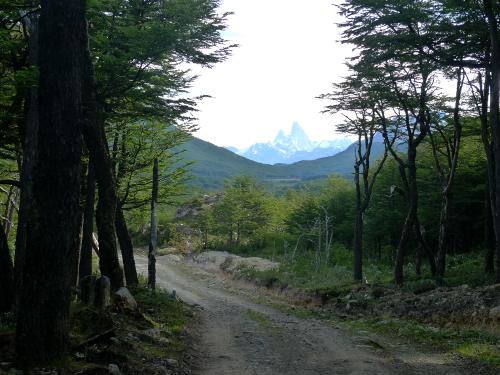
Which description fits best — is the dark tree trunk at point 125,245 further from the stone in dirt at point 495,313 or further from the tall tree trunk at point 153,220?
the stone in dirt at point 495,313

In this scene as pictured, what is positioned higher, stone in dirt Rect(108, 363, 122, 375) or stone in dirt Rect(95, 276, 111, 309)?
stone in dirt Rect(95, 276, 111, 309)

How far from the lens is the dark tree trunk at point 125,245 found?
50.1 feet

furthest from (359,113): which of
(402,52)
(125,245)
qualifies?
(125,245)

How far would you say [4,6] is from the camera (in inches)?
380

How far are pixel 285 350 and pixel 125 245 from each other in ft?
22.0

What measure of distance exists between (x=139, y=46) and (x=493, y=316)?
35.7ft

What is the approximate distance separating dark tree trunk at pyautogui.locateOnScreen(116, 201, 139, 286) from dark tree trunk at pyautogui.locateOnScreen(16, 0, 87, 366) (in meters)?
8.51

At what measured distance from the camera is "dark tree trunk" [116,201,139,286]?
602 inches

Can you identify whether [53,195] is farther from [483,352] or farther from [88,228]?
[483,352]

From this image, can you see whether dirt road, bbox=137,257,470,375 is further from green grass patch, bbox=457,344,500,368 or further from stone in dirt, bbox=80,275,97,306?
stone in dirt, bbox=80,275,97,306

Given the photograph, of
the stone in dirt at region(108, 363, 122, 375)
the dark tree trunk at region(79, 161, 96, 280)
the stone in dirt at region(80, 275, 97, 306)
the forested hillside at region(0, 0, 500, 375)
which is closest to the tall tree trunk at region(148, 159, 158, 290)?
the forested hillside at region(0, 0, 500, 375)

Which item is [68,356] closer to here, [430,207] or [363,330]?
[363,330]

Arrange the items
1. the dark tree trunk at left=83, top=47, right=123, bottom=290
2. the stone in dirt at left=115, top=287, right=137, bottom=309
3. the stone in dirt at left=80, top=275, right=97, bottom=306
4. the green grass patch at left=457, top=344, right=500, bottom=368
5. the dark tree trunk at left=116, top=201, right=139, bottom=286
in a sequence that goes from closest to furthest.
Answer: the green grass patch at left=457, top=344, right=500, bottom=368 < the stone in dirt at left=80, top=275, right=97, bottom=306 < the stone in dirt at left=115, top=287, right=137, bottom=309 < the dark tree trunk at left=83, top=47, right=123, bottom=290 < the dark tree trunk at left=116, top=201, right=139, bottom=286

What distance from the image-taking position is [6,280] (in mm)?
9844
